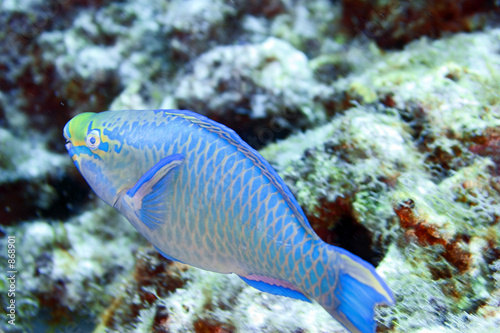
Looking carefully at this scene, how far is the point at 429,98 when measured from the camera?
2.54 metres

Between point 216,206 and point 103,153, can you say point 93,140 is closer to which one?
point 103,153

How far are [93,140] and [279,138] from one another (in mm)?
2007

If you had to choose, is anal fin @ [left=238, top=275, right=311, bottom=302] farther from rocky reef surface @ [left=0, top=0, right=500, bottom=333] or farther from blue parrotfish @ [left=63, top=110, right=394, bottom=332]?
rocky reef surface @ [left=0, top=0, right=500, bottom=333]

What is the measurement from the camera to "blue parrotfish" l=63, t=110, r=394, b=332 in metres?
1.15

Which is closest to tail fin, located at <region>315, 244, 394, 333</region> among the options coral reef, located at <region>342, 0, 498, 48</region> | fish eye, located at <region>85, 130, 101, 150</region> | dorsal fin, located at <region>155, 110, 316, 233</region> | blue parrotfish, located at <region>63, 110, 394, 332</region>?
blue parrotfish, located at <region>63, 110, 394, 332</region>

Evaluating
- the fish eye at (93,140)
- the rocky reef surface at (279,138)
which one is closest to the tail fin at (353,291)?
the rocky reef surface at (279,138)

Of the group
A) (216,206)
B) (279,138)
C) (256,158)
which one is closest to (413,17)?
(279,138)

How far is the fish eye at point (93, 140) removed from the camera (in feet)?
5.29

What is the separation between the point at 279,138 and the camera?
332cm

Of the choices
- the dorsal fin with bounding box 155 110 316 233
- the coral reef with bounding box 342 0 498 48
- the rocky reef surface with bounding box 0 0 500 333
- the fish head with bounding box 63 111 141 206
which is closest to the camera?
the dorsal fin with bounding box 155 110 316 233

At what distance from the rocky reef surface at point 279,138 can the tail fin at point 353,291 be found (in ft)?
2.08

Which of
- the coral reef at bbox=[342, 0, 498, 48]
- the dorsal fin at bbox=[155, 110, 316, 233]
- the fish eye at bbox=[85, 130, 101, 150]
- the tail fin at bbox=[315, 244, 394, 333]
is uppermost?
the coral reef at bbox=[342, 0, 498, 48]

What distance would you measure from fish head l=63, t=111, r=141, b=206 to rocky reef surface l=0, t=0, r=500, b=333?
0.90 metres

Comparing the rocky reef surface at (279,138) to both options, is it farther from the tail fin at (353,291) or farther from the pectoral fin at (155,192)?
the pectoral fin at (155,192)
